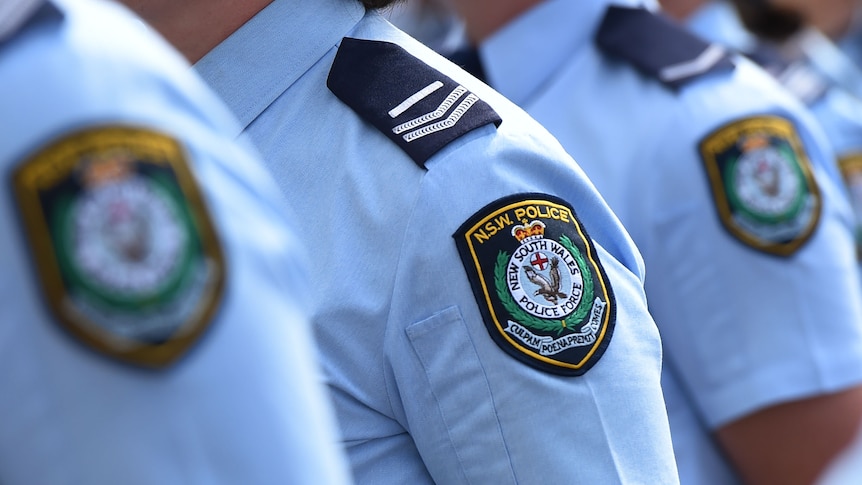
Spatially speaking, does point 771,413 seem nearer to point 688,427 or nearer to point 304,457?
point 688,427

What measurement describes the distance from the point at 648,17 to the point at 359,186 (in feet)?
3.10

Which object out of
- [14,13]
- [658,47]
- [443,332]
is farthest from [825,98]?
[14,13]

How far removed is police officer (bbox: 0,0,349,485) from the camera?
0.55 meters

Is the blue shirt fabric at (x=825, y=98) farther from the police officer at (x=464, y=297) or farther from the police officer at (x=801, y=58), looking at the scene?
the police officer at (x=464, y=297)

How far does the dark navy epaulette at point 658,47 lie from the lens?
1.70 metres

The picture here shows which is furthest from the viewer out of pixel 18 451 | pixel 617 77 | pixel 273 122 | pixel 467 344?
pixel 617 77

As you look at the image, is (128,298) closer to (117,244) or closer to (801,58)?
(117,244)

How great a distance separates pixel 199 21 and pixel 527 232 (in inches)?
14.6

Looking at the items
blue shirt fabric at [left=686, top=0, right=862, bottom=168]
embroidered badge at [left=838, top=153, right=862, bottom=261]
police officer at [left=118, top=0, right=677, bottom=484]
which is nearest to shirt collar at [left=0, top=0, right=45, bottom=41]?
police officer at [left=118, top=0, right=677, bottom=484]

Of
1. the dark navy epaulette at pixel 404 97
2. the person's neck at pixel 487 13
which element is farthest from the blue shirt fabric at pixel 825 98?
the dark navy epaulette at pixel 404 97

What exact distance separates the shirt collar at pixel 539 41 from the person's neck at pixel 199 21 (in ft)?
2.66

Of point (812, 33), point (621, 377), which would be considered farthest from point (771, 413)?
point (812, 33)

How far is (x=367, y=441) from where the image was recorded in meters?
1.03

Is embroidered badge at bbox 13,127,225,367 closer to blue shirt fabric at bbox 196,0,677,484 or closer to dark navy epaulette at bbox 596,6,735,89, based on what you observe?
blue shirt fabric at bbox 196,0,677,484
